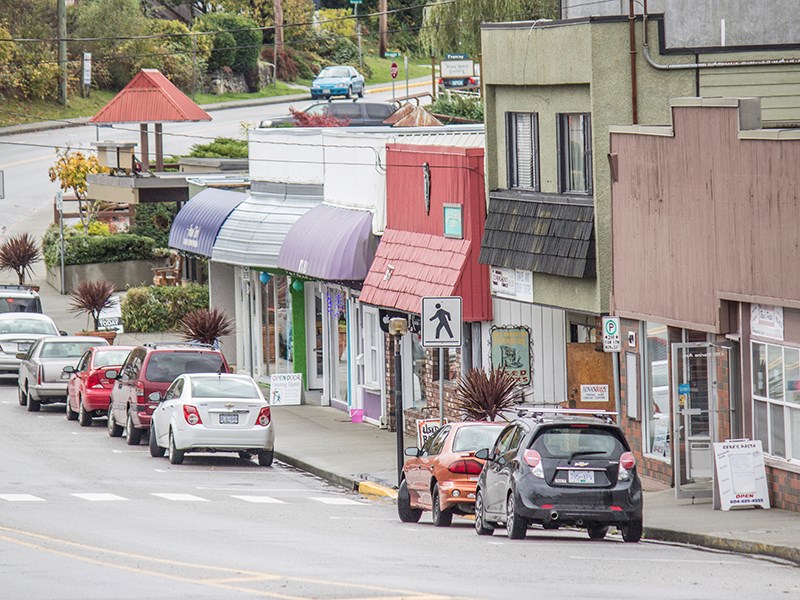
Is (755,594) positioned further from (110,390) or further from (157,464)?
(110,390)

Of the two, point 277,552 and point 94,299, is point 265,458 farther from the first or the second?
point 94,299

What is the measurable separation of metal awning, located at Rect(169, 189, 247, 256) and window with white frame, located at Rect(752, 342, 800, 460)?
2064 cm

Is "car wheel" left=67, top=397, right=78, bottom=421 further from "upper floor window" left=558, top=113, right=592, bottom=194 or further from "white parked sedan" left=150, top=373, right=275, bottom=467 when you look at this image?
"upper floor window" left=558, top=113, right=592, bottom=194

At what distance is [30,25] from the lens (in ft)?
284

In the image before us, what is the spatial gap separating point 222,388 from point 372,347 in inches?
279

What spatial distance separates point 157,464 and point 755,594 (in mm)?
15878

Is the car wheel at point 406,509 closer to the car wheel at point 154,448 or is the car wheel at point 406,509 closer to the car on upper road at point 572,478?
the car on upper road at point 572,478

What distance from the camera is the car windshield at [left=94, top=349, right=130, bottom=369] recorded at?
1340 inches

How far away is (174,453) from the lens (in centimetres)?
2834

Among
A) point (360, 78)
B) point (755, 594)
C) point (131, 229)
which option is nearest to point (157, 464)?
point (755, 594)

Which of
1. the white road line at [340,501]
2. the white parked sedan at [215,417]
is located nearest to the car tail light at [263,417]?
the white parked sedan at [215,417]

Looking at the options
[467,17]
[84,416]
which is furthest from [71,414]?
[467,17]

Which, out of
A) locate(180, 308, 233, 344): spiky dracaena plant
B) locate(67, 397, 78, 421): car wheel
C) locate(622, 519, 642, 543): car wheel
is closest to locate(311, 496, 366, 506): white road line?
locate(622, 519, 642, 543): car wheel

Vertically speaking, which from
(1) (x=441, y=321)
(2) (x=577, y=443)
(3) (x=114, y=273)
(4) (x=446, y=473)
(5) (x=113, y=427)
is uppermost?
(1) (x=441, y=321)
